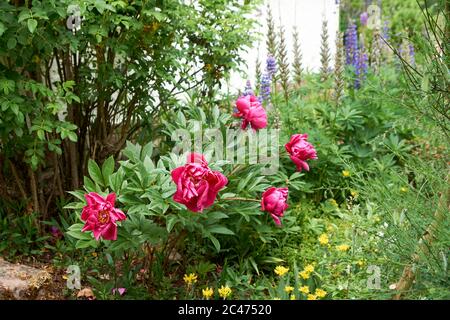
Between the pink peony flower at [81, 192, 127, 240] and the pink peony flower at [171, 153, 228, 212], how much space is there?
25 centimetres

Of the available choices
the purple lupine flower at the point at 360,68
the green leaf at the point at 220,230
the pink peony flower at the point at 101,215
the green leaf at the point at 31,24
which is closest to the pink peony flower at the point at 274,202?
the green leaf at the point at 220,230

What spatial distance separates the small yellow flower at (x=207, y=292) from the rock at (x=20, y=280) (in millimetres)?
781

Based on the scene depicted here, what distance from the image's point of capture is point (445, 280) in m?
2.54

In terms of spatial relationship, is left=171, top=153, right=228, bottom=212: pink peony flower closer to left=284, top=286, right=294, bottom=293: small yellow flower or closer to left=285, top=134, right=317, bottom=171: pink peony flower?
left=284, top=286, right=294, bottom=293: small yellow flower

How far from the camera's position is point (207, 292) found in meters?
3.05

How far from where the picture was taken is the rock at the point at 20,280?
3256 mm

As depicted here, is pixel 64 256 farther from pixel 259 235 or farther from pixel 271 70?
pixel 271 70

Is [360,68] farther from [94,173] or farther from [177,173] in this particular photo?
[177,173]

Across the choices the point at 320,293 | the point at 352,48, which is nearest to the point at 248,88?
the point at 352,48

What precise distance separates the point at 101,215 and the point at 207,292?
58 cm

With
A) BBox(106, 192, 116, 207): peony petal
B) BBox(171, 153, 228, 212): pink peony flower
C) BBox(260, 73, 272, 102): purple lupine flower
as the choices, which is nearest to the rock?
BBox(106, 192, 116, 207): peony petal

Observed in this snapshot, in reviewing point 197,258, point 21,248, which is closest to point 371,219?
point 197,258

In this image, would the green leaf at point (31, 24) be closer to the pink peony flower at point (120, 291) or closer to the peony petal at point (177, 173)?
the peony petal at point (177, 173)
